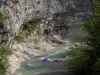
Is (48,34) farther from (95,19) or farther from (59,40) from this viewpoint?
(95,19)

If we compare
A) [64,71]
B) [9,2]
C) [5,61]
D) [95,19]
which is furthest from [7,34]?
[95,19]

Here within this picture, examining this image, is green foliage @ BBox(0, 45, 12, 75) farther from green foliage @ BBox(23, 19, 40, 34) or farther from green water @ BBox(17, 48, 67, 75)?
green foliage @ BBox(23, 19, 40, 34)

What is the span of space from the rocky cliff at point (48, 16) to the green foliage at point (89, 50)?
15.8m

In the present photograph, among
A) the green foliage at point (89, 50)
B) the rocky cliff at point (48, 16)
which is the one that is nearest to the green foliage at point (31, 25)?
the rocky cliff at point (48, 16)

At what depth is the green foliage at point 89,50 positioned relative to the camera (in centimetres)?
3036

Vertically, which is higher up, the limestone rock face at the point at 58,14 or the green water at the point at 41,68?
the limestone rock face at the point at 58,14

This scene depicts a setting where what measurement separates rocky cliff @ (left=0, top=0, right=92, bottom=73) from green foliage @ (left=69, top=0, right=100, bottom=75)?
51.8 ft

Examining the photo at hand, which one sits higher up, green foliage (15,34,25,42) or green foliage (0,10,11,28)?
green foliage (0,10,11,28)

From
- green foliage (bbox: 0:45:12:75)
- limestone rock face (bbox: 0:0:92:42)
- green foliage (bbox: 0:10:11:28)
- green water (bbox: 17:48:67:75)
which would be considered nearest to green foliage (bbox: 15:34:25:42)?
limestone rock face (bbox: 0:0:92:42)

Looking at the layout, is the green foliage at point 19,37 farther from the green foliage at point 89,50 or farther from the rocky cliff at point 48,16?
the green foliage at point 89,50

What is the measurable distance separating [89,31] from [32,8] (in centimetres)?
2821

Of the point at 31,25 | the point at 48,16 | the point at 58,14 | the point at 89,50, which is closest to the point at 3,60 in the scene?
the point at 89,50

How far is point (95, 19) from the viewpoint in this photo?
1236 inches

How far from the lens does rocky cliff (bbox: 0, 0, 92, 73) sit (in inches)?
1906
